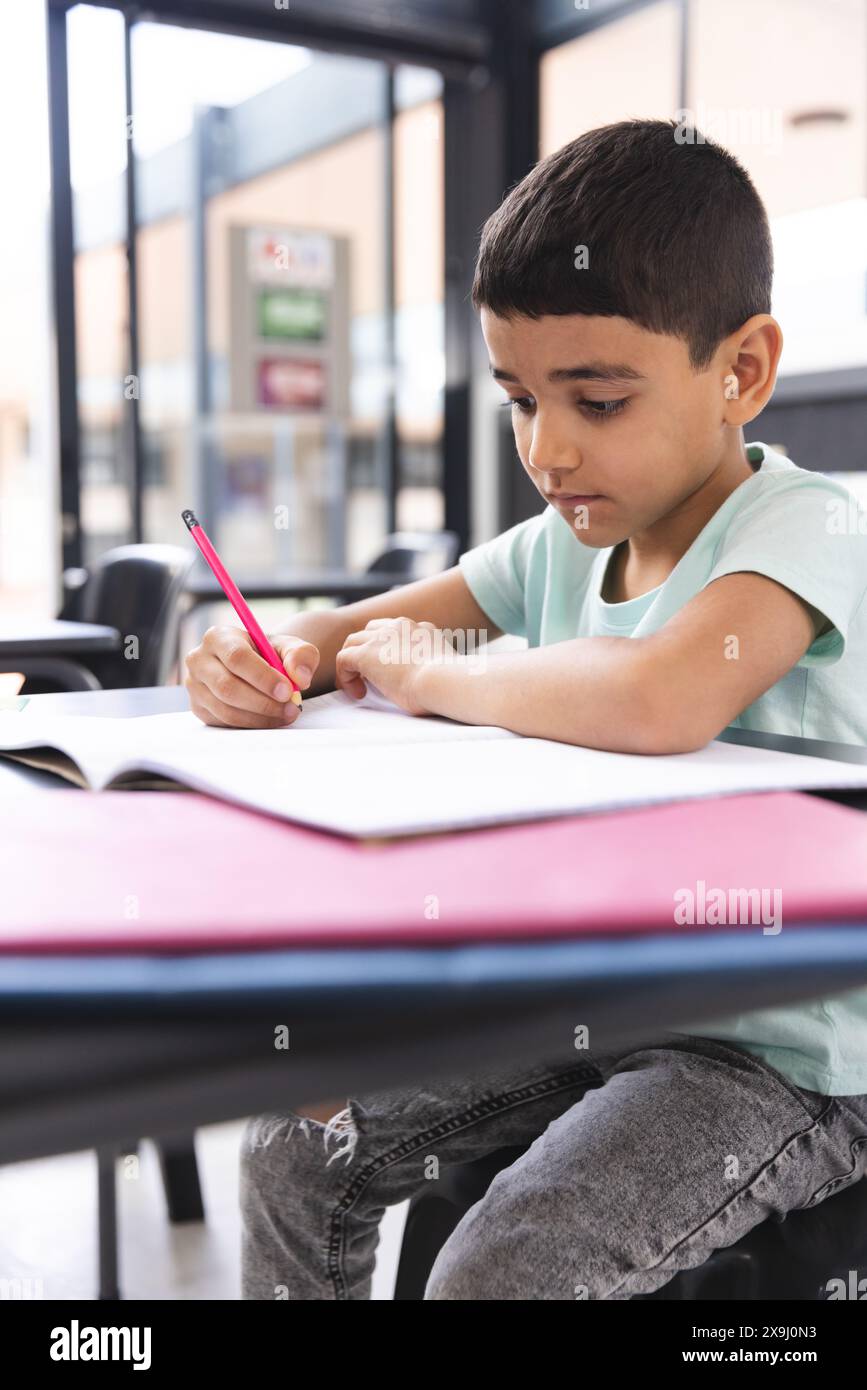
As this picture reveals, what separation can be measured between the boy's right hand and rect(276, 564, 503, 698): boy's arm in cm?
15

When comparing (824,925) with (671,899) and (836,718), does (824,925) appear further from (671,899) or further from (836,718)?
(836,718)

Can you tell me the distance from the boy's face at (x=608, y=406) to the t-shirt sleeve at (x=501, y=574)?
273 mm

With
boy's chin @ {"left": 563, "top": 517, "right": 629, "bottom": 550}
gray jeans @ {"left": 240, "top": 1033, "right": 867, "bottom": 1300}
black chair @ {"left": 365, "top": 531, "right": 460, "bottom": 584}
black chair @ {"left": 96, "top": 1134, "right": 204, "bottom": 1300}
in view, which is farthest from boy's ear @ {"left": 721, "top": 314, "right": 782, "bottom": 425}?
black chair @ {"left": 365, "top": 531, "right": 460, "bottom": 584}

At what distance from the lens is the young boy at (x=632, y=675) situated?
65cm

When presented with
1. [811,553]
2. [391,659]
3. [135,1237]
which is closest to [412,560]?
[135,1237]

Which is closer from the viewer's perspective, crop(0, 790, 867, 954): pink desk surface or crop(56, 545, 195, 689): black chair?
crop(0, 790, 867, 954): pink desk surface

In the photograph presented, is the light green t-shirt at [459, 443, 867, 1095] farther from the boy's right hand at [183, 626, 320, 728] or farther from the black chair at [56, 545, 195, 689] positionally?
the black chair at [56, 545, 195, 689]

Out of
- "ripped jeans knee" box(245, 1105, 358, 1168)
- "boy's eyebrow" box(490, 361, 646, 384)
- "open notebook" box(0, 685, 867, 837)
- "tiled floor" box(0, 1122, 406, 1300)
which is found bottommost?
"tiled floor" box(0, 1122, 406, 1300)

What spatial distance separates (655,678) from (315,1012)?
38 centimetres

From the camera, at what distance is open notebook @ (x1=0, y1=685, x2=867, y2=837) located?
49 centimetres

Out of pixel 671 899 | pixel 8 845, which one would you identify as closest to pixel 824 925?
pixel 671 899

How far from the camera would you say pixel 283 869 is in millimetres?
421

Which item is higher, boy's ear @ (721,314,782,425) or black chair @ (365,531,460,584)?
boy's ear @ (721,314,782,425)

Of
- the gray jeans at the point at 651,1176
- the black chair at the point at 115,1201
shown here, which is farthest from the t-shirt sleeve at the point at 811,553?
the black chair at the point at 115,1201
